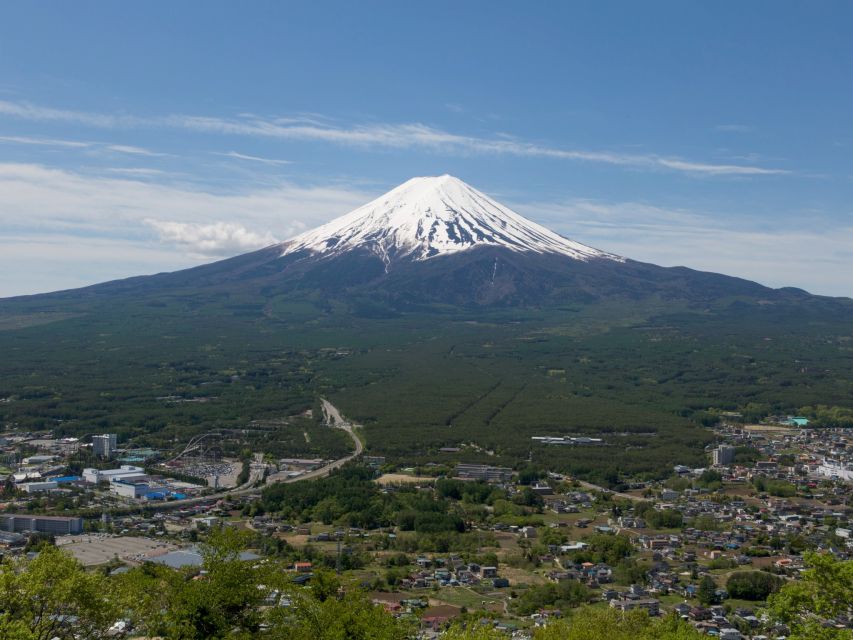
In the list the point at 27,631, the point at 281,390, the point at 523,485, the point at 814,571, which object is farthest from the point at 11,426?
the point at 814,571

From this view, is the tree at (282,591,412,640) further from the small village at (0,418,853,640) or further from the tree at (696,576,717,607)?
the tree at (696,576,717,607)

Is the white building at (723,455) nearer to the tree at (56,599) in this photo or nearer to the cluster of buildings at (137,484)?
the cluster of buildings at (137,484)

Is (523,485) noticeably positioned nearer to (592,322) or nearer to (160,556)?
(160,556)

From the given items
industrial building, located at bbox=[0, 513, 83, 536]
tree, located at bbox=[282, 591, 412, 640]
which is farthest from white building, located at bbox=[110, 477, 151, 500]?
tree, located at bbox=[282, 591, 412, 640]

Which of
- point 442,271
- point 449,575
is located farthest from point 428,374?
point 442,271

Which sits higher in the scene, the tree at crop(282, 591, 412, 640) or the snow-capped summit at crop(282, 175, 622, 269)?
the snow-capped summit at crop(282, 175, 622, 269)

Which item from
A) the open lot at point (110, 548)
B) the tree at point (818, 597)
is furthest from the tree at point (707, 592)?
the open lot at point (110, 548)
